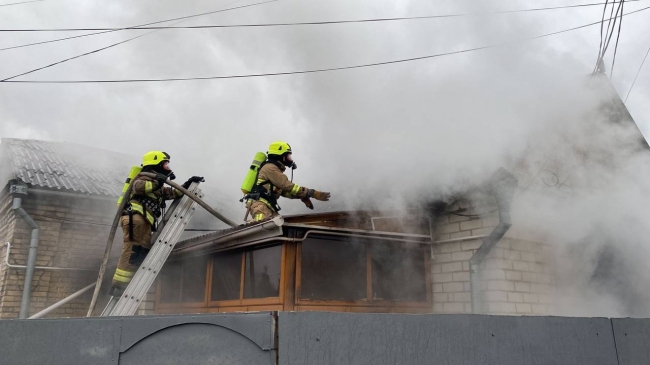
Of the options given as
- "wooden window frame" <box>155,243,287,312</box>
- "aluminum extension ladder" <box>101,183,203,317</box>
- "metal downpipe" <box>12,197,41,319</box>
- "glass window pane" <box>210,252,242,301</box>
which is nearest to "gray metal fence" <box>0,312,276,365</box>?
"aluminum extension ladder" <box>101,183,203,317</box>

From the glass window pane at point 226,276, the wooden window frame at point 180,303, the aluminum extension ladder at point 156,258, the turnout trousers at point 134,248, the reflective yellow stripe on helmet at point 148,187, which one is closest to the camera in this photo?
the aluminum extension ladder at point 156,258

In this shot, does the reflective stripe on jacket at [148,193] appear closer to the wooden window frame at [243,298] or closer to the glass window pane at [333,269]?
the wooden window frame at [243,298]

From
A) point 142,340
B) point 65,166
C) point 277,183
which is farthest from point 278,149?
point 65,166

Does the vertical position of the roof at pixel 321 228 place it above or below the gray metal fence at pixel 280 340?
above

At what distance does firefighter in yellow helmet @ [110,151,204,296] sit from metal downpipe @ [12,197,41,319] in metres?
2.83

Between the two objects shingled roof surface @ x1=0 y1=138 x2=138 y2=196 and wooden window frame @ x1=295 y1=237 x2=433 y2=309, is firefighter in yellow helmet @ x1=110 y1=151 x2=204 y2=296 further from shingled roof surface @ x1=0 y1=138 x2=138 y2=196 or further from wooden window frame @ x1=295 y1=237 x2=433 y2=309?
shingled roof surface @ x1=0 y1=138 x2=138 y2=196

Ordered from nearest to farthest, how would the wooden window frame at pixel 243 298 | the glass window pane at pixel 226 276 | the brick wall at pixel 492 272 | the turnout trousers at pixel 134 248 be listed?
the wooden window frame at pixel 243 298
the brick wall at pixel 492 272
the turnout trousers at pixel 134 248
the glass window pane at pixel 226 276

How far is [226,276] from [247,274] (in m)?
0.48

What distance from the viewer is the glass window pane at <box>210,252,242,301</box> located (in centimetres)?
564

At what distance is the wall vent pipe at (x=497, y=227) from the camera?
505 centimetres

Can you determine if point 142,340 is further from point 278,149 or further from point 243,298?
point 278,149

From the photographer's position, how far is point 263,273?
5242 mm

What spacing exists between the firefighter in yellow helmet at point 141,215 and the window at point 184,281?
91cm

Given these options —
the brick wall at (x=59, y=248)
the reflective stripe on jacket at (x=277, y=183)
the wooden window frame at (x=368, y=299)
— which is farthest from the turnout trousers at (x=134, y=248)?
the brick wall at (x=59, y=248)
